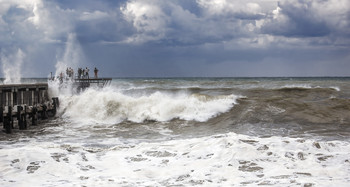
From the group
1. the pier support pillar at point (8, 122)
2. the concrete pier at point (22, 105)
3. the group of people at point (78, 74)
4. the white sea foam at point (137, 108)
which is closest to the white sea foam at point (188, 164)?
the pier support pillar at point (8, 122)

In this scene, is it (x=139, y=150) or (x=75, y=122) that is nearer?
(x=139, y=150)

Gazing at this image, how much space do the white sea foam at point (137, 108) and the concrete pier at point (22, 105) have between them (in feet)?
4.48

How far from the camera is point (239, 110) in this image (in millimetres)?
19594

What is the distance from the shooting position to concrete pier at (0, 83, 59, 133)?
15516 mm

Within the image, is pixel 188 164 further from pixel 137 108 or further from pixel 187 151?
pixel 137 108

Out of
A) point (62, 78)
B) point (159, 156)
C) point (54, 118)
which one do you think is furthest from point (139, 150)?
point (62, 78)

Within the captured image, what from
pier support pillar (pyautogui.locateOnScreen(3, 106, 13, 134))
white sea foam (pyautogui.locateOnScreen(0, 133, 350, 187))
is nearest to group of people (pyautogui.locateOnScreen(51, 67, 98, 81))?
pier support pillar (pyautogui.locateOnScreen(3, 106, 13, 134))

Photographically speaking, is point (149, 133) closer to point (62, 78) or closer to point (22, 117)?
point (22, 117)

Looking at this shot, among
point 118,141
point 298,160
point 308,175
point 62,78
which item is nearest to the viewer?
point 308,175

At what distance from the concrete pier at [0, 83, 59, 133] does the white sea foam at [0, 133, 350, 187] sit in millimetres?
6523

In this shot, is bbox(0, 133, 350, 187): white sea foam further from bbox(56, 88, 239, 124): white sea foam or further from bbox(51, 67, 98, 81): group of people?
bbox(51, 67, 98, 81): group of people

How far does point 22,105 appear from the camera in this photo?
715 inches

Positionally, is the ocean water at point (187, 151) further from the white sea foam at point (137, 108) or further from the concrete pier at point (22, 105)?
the concrete pier at point (22, 105)

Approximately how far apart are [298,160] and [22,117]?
12.9 metres
